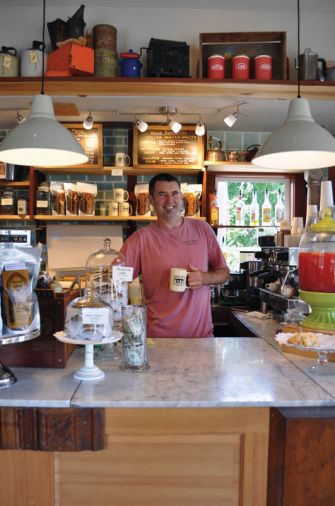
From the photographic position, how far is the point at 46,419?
1298 mm

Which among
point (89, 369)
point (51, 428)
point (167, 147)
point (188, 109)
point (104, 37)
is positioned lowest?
point (51, 428)

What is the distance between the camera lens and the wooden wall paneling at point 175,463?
1336 millimetres

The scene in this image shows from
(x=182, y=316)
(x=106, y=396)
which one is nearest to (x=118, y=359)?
(x=106, y=396)

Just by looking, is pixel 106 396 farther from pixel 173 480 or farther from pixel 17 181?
pixel 17 181

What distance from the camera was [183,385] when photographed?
4.71 ft

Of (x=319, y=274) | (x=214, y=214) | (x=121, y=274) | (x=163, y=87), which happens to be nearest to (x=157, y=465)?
(x=121, y=274)

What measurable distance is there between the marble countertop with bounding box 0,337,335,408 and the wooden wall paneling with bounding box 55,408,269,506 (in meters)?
0.06

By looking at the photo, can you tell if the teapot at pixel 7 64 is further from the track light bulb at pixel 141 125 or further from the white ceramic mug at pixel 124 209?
the white ceramic mug at pixel 124 209

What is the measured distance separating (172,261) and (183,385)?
115 cm

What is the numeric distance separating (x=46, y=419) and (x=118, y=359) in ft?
1.51

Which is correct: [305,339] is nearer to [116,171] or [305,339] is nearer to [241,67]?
[241,67]

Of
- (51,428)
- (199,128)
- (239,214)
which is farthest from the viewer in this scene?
(239,214)

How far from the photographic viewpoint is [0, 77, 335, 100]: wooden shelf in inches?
124

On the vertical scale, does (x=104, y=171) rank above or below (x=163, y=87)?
below
